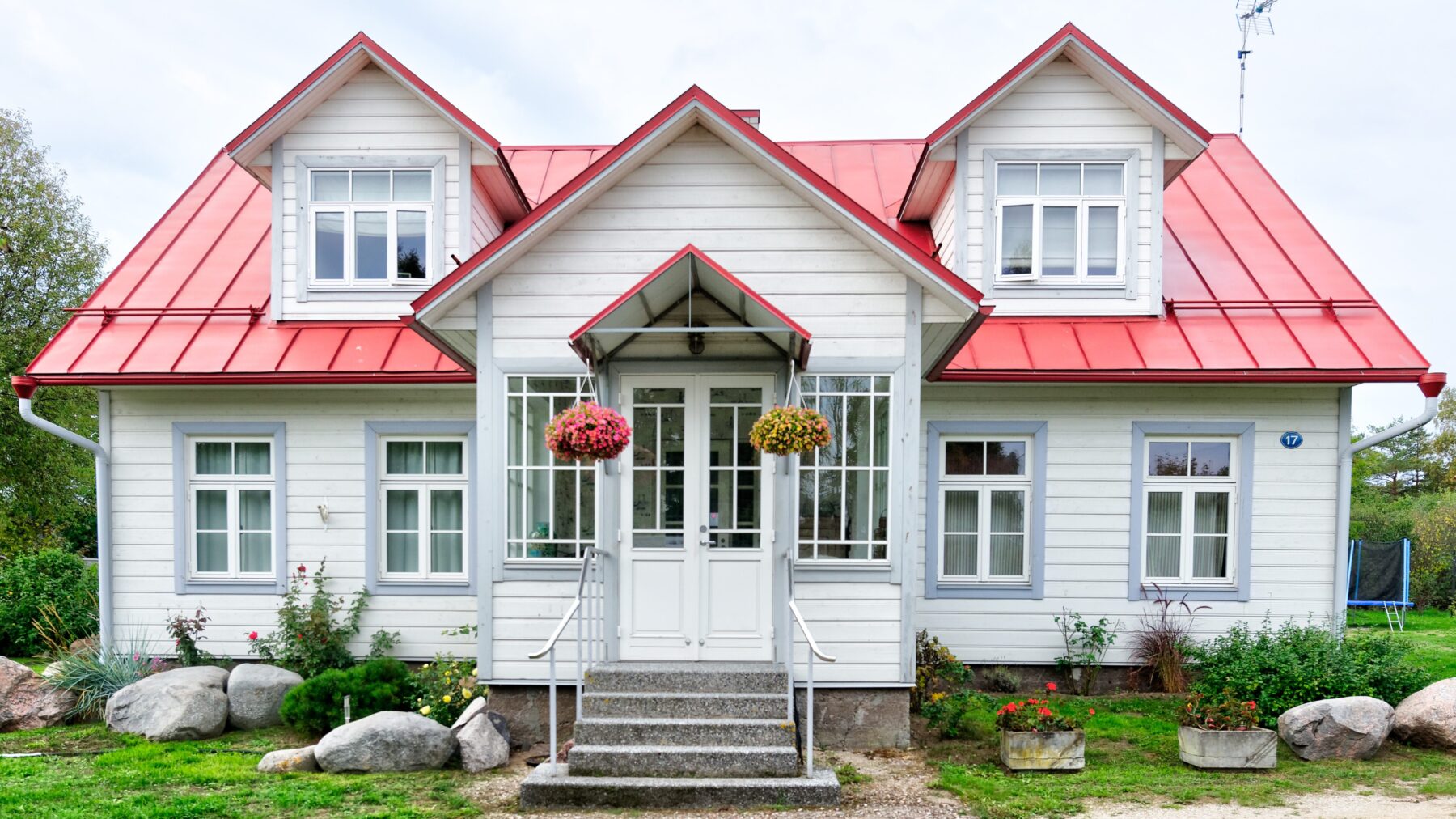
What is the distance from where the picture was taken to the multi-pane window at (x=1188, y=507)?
30.2 feet

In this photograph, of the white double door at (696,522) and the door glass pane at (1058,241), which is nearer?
the white double door at (696,522)

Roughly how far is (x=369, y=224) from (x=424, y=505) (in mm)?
3009

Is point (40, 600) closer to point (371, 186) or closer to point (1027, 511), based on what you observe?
point (371, 186)

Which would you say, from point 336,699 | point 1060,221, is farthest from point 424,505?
point 1060,221

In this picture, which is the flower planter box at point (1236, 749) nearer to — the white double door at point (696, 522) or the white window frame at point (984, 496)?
the white window frame at point (984, 496)

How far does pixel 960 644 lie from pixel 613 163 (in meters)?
5.76

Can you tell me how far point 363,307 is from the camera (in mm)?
9562

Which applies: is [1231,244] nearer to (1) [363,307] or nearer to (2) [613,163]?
(2) [613,163]

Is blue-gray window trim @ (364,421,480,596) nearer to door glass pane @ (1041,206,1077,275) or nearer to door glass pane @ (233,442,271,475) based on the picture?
door glass pane @ (233,442,271,475)

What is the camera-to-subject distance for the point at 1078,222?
945 centimetres

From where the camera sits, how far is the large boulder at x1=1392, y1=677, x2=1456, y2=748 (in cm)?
721

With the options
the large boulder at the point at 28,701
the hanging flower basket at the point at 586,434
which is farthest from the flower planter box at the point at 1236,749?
the large boulder at the point at 28,701

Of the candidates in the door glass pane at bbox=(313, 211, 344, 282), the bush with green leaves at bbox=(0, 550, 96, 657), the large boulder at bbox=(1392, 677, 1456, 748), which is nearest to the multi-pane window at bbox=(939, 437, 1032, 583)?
the large boulder at bbox=(1392, 677, 1456, 748)

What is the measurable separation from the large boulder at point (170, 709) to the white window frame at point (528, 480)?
3.08m
